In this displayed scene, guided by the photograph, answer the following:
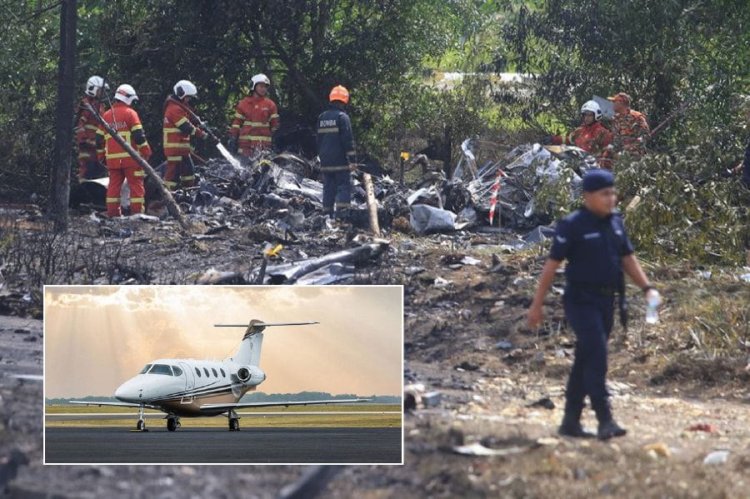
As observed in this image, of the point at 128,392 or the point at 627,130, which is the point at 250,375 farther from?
the point at 627,130

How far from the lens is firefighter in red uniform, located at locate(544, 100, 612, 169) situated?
15.8m

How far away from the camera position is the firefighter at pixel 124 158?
1714 cm

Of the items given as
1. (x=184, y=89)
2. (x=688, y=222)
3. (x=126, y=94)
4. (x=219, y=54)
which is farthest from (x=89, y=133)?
(x=688, y=222)

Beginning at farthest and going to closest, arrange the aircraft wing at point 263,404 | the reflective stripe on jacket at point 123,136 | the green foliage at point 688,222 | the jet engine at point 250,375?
1. the reflective stripe on jacket at point 123,136
2. the green foliage at point 688,222
3. the jet engine at point 250,375
4. the aircraft wing at point 263,404

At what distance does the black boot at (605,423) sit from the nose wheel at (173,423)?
2366mm

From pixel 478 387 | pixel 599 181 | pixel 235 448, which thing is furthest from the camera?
pixel 478 387

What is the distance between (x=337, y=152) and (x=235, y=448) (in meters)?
10.5

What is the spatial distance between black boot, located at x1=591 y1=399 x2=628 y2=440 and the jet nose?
2.61 meters

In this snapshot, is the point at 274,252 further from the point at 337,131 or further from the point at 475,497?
the point at 475,497

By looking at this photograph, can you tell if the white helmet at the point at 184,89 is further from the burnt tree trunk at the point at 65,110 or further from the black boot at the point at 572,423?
the black boot at the point at 572,423

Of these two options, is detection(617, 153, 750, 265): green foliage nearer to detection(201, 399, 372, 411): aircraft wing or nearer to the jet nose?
detection(201, 399, 372, 411): aircraft wing

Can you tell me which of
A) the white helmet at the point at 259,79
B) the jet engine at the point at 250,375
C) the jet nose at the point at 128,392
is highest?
the white helmet at the point at 259,79

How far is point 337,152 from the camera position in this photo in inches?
643

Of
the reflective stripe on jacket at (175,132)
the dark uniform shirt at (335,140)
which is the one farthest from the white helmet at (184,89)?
the dark uniform shirt at (335,140)
